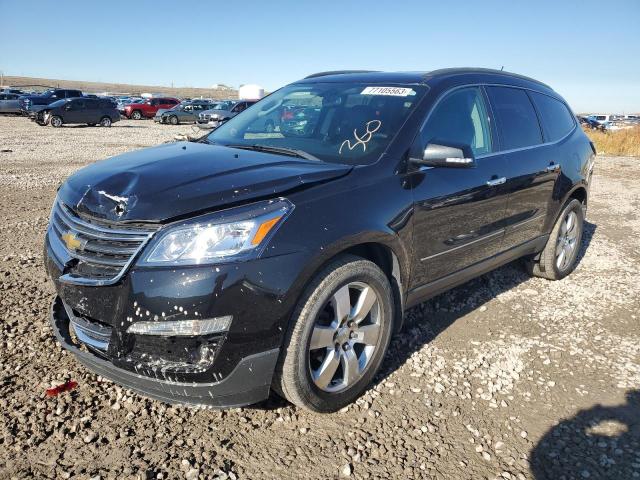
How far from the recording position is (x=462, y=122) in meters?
3.50

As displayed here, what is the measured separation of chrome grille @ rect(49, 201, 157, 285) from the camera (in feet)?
7.22

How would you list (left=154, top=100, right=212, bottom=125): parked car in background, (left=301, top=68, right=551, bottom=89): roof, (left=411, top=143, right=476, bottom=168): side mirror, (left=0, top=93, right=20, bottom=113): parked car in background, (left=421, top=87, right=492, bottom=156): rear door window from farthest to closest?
1. (left=154, top=100, right=212, bottom=125): parked car in background
2. (left=0, top=93, right=20, bottom=113): parked car in background
3. (left=301, top=68, right=551, bottom=89): roof
4. (left=421, top=87, right=492, bottom=156): rear door window
5. (left=411, top=143, right=476, bottom=168): side mirror

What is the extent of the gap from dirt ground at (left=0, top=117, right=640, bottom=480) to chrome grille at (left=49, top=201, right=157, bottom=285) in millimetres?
822

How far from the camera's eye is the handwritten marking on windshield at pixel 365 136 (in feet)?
10.00

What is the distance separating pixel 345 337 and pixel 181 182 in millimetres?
1166

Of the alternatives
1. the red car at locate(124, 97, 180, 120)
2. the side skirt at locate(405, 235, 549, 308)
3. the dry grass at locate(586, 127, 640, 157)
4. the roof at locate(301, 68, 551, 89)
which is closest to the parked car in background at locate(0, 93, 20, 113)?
the red car at locate(124, 97, 180, 120)

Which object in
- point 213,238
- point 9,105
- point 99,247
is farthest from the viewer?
point 9,105

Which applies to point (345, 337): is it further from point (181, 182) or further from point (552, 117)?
point (552, 117)

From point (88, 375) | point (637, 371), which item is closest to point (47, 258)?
point (88, 375)

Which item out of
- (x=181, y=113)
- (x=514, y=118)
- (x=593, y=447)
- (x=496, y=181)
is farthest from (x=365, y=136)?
(x=181, y=113)

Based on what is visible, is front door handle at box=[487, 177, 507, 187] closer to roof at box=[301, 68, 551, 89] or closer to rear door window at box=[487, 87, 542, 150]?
rear door window at box=[487, 87, 542, 150]

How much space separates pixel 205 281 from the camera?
212 centimetres

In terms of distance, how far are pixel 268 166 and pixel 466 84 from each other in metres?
1.77

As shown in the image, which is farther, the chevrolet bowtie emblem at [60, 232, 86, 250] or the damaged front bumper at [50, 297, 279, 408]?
the chevrolet bowtie emblem at [60, 232, 86, 250]
